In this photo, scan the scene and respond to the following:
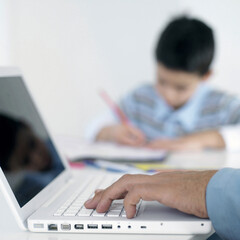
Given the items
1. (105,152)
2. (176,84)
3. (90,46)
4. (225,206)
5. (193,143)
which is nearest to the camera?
(225,206)

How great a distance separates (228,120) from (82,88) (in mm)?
1229

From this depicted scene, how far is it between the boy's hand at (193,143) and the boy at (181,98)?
0.07 m

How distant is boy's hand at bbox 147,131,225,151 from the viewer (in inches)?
54.8

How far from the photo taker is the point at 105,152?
1.30m

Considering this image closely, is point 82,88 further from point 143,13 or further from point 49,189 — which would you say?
point 49,189

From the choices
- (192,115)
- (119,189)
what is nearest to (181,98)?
(192,115)

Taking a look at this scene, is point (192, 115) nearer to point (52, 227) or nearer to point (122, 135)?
point (122, 135)

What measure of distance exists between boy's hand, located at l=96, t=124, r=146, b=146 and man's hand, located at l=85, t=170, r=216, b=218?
0.79 metres

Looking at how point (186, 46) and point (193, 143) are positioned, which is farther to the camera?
point (186, 46)

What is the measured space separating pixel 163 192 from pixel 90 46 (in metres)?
2.23

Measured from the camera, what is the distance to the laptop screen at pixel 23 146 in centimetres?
70

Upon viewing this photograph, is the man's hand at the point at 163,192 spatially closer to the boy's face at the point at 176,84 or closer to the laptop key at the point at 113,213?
the laptop key at the point at 113,213

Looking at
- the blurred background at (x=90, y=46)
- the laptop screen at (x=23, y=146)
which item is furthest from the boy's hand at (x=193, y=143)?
the blurred background at (x=90, y=46)

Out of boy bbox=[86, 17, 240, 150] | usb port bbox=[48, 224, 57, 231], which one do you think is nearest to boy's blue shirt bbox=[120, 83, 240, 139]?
boy bbox=[86, 17, 240, 150]
